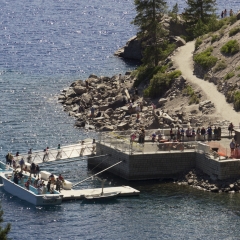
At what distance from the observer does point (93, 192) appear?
92.9 meters

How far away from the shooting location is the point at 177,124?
355 ft

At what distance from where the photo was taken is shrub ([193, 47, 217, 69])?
4737 inches

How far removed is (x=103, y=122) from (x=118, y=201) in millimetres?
26381

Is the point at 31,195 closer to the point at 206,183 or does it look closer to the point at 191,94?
the point at 206,183

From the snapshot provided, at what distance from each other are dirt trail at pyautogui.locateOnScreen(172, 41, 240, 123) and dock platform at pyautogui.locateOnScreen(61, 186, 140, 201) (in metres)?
17.2

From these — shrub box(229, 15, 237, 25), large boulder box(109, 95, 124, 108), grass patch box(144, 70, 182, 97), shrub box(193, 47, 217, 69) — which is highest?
shrub box(229, 15, 237, 25)

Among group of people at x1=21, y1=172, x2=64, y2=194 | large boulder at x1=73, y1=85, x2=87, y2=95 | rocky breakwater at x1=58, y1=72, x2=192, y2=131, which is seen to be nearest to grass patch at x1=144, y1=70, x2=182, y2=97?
rocky breakwater at x1=58, y1=72, x2=192, y2=131

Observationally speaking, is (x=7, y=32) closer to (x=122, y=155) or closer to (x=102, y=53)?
(x=102, y=53)

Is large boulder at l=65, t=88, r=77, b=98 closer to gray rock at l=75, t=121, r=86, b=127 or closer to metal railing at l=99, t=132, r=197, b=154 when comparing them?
gray rock at l=75, t=121, r=86, b=127

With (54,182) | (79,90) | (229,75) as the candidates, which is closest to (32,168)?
(54,182)

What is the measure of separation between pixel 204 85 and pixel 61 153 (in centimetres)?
2229

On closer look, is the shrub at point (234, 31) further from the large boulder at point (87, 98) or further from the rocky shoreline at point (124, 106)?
the large boulder at point (87, 98)

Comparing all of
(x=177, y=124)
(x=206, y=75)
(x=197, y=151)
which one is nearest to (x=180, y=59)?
(x=206, y=75)

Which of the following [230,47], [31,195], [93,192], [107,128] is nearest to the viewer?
[31,195]
